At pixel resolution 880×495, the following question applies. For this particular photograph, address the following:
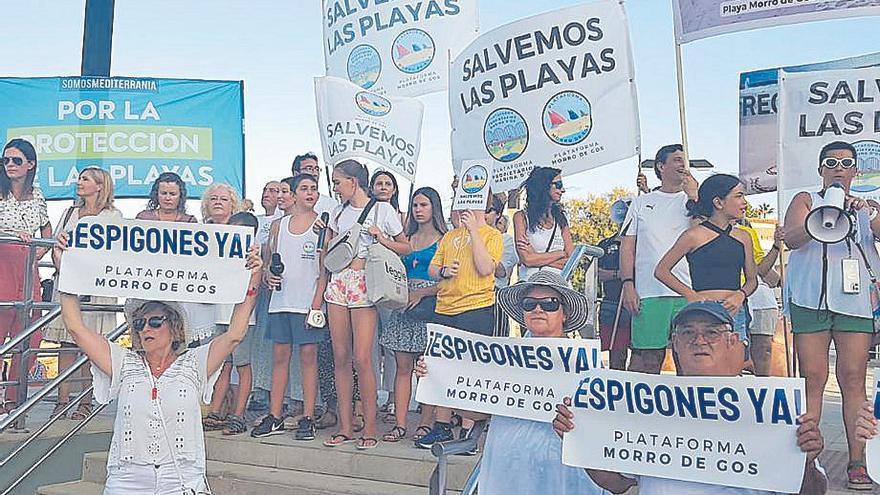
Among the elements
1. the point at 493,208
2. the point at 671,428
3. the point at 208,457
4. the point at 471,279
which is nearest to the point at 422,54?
the point at 493,208

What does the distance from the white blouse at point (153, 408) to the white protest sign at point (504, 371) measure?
3.02 ft

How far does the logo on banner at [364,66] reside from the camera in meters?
8.55

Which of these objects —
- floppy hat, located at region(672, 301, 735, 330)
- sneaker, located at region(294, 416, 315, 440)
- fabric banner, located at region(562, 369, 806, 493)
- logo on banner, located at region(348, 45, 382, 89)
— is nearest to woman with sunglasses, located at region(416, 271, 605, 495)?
fabric banner, located at region(562, 369, 806, 493)

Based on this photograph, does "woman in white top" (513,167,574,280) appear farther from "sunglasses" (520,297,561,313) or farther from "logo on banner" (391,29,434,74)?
"logo on banner" (391,29,434,74)

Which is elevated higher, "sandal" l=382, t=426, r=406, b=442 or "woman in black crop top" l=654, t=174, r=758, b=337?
"woman in black crop top" l=654, t=174, r=758, b=337

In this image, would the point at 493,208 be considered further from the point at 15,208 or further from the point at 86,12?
the point at 86,12

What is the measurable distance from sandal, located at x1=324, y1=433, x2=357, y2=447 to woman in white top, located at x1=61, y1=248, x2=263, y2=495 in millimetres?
1697

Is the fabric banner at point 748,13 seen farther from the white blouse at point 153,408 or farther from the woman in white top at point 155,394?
the white blouse at point 153,408

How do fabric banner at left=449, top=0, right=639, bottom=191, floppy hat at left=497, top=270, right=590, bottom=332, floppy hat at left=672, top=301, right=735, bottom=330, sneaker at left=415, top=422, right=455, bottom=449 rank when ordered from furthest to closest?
fabric banner at left=449, top=0, right=639, bottom=191
sneaker at left=415, top=422, right=455, bottom=449
floppy hat at left=497, top=270, right=590, bottom=332
floppy hat at left=672, top=301, right=735, bottom=330

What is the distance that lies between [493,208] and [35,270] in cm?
299

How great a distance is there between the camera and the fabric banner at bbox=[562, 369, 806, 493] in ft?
10.3

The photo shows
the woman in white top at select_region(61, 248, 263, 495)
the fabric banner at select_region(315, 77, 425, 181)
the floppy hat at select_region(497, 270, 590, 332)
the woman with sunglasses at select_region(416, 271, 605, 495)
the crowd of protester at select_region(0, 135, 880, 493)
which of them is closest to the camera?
the woman with sunglasses at select_region(416, 271, 605, 495)

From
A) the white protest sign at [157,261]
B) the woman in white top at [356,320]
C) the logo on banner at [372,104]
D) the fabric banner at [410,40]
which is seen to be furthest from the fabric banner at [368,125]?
the white protest sign at [157,261]

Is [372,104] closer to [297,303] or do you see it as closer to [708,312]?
[297,303]
